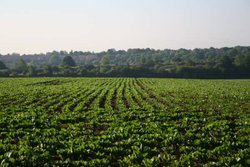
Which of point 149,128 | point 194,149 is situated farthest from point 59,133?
point 194,149

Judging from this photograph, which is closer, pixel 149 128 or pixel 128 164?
pixel 128 164

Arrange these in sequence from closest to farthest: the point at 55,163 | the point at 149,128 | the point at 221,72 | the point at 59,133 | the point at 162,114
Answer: the point at 55,163 → the point at 59,133 → the point at 149,128 → the point at 162,114 → the point at 221,72

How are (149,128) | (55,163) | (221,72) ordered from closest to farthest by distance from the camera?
1. (55,163)
2. (149,128)
3. (221,72)

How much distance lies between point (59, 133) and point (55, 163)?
364cm

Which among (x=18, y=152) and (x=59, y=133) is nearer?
(x=18, y=152)

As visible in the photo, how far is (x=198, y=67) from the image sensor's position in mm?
99375

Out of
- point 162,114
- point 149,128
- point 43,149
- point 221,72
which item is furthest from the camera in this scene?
point 221,72

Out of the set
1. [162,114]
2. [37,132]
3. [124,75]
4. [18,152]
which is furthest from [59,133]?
[124,75]

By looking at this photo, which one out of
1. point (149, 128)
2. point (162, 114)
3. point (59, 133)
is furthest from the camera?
point (162, 114)

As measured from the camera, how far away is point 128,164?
828 centimetres

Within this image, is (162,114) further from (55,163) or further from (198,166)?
(55,163)

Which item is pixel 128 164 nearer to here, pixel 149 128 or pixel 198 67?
pixel 149 128

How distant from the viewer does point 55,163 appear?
8195mm

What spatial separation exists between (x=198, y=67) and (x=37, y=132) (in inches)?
3679
